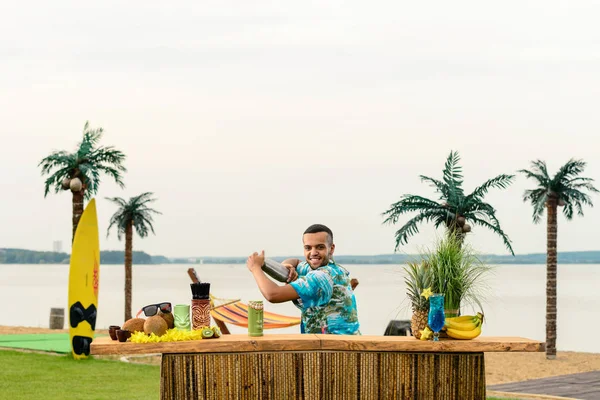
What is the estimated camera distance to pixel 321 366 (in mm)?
5547

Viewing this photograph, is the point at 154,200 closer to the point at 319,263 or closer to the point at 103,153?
the point at 103,153

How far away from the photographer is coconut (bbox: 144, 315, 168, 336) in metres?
5.49

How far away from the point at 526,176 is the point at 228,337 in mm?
13976

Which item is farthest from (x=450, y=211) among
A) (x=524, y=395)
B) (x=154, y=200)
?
(x=154, y=200)

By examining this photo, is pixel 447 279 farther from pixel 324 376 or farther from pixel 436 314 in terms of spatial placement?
pixel 324 376

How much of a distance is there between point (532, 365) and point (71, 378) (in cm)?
898

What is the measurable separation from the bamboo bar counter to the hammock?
723 centimetres

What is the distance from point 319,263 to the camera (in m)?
5.49

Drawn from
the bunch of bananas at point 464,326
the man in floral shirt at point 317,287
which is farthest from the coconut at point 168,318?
the bunch of bananas at point 464,326

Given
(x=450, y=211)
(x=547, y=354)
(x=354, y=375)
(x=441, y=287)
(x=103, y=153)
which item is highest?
(x=103, y=153)

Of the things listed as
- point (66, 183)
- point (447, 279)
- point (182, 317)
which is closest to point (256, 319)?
point (182, 317)

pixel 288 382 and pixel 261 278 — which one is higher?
pixel 261 278

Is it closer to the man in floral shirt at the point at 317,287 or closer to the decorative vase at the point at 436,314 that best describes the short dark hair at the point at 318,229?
the man in floral shirt at the point at 317,287

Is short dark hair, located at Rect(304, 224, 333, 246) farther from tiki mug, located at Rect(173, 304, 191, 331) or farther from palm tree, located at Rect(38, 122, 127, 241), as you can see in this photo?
palm tree, located at Rect(38, 122, 127, 241)
